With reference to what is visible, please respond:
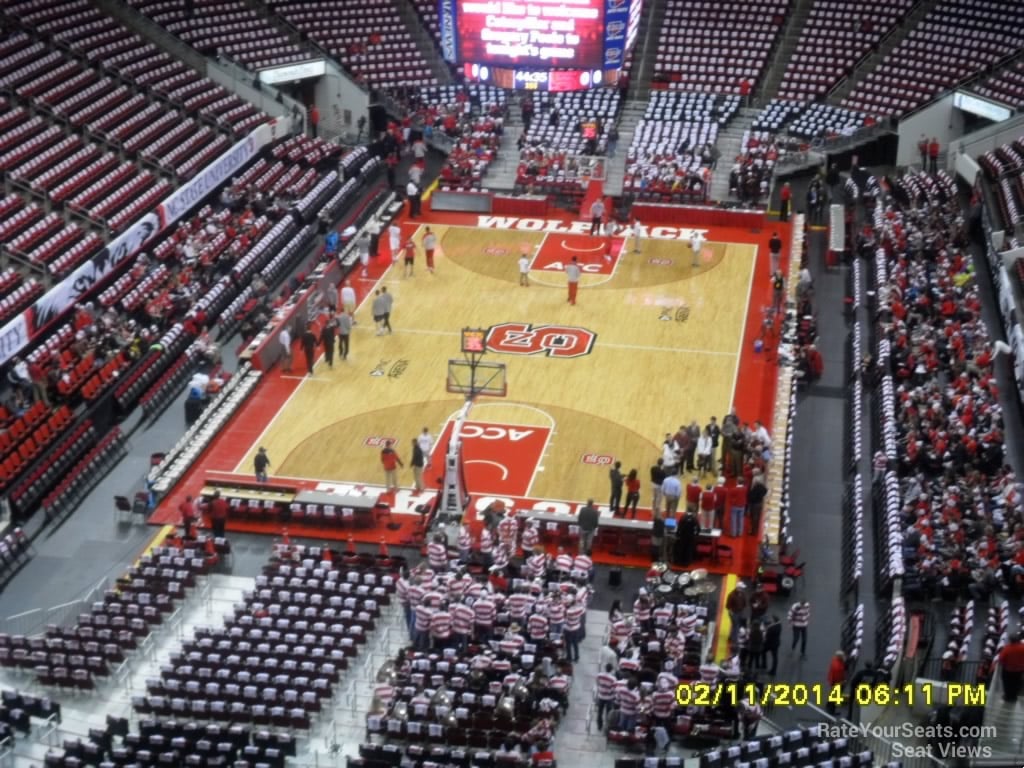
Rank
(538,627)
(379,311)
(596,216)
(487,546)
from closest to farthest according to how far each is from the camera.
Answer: (538,627) → (487,546) → (379,311) → (596,216)

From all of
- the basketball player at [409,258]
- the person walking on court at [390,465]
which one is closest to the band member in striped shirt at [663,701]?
the person walking on court at [390,465]

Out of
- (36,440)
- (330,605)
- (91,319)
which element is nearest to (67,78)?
(91,319)

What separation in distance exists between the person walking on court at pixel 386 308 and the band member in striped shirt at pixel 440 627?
1435cm

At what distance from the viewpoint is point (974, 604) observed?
89.5 ft

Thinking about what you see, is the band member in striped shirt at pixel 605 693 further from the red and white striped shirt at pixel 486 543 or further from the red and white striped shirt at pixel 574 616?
the red and white striped shirt at pixel 486 543

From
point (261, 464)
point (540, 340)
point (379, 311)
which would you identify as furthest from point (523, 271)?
point (261, 464)

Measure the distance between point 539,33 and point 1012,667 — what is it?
849 inches

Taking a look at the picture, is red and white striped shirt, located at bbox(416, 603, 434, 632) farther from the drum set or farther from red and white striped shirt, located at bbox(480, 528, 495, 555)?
the drum set

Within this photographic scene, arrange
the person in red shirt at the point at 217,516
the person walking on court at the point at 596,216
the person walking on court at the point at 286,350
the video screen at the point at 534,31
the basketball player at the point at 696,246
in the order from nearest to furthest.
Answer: the person in red shirt at the point at 217,516 → the person walking on court at the point at 286,350 → the video screen at the point at 534,31 → the basketball player at the point at 696,246 → the person walking on court at the point at 596,216

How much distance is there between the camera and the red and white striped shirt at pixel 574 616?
26188mm

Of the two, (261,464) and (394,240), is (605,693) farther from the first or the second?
(394,240)

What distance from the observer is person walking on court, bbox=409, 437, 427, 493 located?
1264 inches

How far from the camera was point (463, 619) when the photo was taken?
85.6ft

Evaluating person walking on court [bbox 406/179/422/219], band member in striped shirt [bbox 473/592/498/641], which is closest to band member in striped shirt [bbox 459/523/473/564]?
band member in striped shirt [bbox 473/592/498/641]
